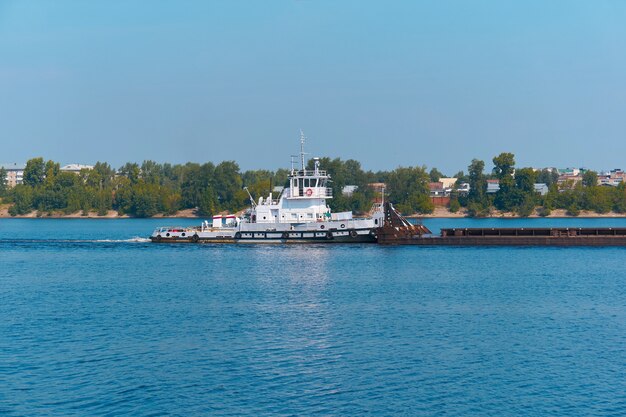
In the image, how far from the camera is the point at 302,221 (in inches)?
3460

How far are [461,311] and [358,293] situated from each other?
917cm

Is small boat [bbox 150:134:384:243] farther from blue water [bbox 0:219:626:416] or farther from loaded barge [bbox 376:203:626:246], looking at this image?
blue water [bbox 0:219:626:416]

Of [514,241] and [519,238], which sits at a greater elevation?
[519,238]

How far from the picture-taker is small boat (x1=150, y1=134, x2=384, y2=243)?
3423 inches

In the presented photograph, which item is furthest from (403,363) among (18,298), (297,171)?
(297,171)

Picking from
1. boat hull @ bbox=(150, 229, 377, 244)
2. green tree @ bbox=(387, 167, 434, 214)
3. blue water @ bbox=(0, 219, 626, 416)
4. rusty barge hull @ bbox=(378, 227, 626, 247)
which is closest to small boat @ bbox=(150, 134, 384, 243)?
boat hull @ bbox=(150, 229, 377, 244)

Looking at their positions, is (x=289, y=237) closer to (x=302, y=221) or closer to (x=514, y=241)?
(x=302, y=221)

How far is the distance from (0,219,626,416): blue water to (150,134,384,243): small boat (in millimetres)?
16746

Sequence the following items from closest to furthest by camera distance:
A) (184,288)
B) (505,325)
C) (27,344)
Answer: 1. (27,344)
2. (505,325)
3. (184,288)

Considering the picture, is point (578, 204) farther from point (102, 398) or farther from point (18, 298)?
point (102, 398)

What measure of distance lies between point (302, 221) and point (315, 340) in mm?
48756

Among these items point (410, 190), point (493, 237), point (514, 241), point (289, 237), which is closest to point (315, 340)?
point (289, 237)

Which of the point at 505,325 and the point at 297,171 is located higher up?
the point at 297,171

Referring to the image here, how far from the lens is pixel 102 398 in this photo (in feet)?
100
